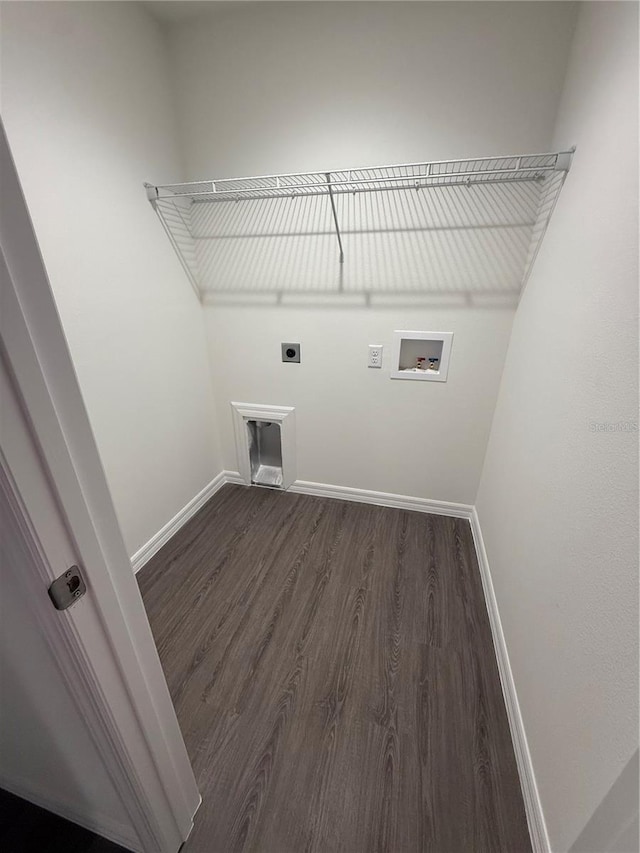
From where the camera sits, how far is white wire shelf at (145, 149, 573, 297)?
150 cm

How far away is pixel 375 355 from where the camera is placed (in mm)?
1934

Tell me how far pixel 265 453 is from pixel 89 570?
6.79 ft

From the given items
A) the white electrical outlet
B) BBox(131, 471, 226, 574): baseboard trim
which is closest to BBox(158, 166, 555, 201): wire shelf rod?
the white electrical outlet

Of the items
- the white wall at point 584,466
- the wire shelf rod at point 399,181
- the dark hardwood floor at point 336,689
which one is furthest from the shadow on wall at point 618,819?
the wire shelf rod at point 399,181

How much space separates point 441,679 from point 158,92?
293 cm

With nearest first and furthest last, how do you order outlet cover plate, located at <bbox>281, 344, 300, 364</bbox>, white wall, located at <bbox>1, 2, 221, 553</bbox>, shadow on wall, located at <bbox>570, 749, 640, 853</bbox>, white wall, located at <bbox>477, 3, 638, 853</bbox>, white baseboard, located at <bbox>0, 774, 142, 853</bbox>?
shadow on wall, located at <bbox>570, 749, 640, 853</bbox> → white wall, located at <bbox>477, 3, 638, 853</bbox> → white baseboard, located at <bbox>0, 774, 142, 853</bbox> → white wall, located at <bbox>1, 2, 221, 553</bbox> → outlet cover plate, located at <bbox>281, 344, 300, 364</bbox>

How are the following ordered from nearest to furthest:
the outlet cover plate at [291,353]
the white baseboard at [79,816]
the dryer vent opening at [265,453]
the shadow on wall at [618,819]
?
the shadow on wall at [618,819]
the white baseboard at [79,816]
the outlet cover plate at [291,353]
the dryer vent opening at [265,453]

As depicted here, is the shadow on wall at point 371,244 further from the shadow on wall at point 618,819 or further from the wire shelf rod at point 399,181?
the shadow on wall at point 618,819

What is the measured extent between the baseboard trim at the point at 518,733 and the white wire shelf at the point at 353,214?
5.20 ft

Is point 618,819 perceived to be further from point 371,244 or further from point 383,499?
point 371,244

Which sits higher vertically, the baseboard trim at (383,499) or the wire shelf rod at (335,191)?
the wire shelf rod at (335,191)

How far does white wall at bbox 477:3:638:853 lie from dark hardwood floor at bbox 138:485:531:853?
21 cm

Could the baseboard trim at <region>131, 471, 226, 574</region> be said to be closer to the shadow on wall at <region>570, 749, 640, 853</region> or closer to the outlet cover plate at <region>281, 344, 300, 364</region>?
the outlet cover plate at <region>281, 344, 300, 364</region>

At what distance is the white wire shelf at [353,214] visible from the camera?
150 centimetres
